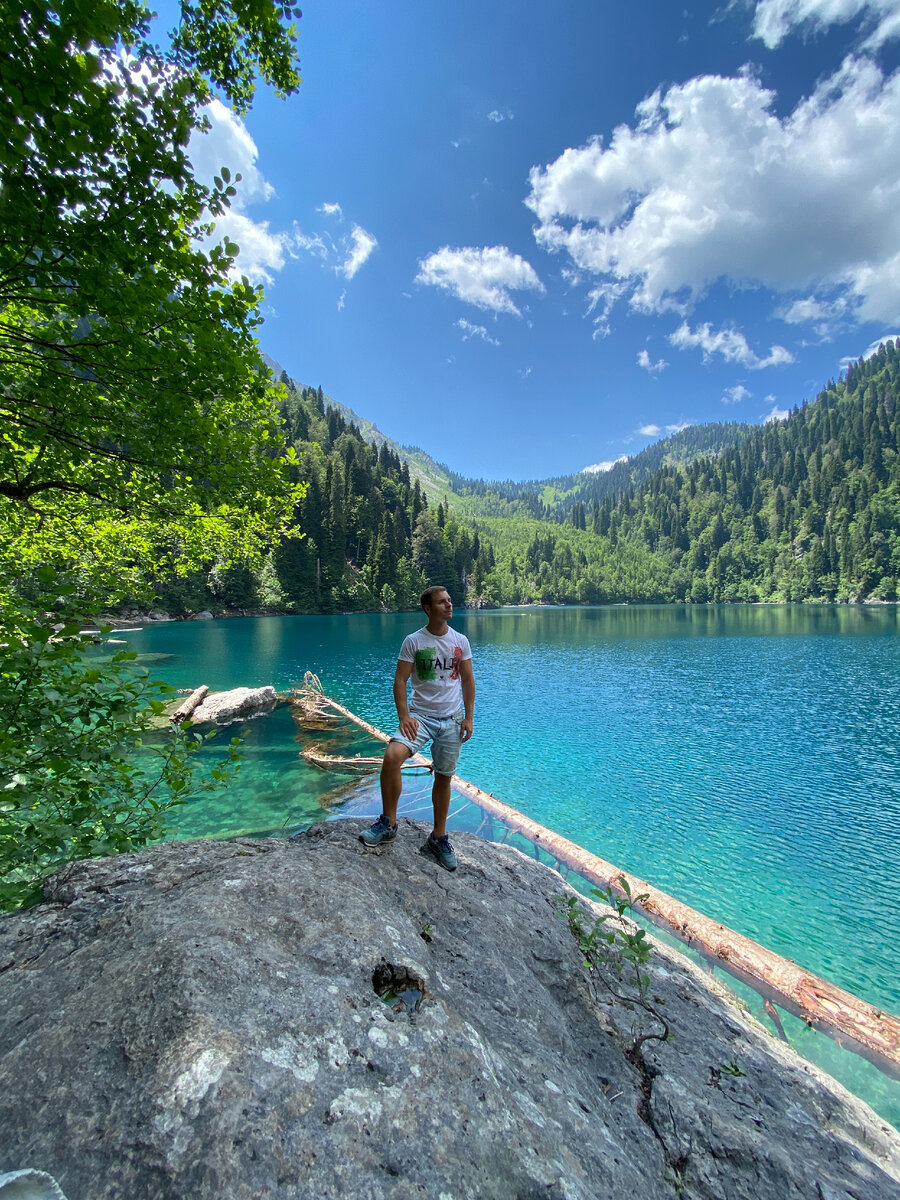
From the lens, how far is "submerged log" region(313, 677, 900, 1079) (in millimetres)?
5965

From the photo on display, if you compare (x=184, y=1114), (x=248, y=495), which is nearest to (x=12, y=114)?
(x=248, y=495)

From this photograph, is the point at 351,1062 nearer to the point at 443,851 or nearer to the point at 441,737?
the point at 441,737

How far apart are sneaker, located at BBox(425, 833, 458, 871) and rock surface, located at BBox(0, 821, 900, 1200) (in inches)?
22.5

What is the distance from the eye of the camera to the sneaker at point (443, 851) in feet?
16.3

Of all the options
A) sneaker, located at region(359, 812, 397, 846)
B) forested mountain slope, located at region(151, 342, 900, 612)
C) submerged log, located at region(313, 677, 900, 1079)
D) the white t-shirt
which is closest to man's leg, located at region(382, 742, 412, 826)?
sneaker, located at region(359, 812, 397, 846)

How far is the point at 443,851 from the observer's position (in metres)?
5.03

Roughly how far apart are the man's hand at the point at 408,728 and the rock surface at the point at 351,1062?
3.92 feet

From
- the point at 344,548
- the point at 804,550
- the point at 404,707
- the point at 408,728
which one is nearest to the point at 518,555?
the point at 804,550

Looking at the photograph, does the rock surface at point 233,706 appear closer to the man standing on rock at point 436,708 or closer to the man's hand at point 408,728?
the man standing on rock at point 436,708

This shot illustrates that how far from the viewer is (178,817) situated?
1228 centimetres

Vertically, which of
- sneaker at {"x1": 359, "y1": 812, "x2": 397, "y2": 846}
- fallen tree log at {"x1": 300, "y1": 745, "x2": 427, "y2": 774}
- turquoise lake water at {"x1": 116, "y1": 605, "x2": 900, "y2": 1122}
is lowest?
turquoise lake water at {"x1": 116, "y1": 605, "x2": 900, "y2": 1122}

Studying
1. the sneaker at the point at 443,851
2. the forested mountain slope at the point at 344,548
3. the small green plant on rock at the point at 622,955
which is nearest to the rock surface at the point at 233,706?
the sneaker at the point at 443,851

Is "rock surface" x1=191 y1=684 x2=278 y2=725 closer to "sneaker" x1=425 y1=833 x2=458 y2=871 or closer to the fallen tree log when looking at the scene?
the fallen tree log

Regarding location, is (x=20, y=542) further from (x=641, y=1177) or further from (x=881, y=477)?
(x=881, y=477)
